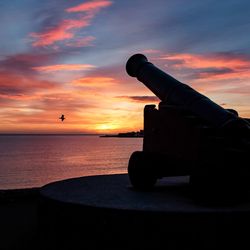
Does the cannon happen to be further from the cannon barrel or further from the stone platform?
the stone platform

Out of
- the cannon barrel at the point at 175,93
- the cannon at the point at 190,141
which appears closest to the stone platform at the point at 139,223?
the cannon at the point at 190,141

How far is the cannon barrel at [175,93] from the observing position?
6203mm

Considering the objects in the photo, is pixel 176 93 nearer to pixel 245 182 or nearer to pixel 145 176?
pixel 145 176

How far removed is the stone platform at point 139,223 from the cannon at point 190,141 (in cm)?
49

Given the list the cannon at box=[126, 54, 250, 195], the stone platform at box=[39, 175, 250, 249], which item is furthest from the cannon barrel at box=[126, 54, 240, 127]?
the stone platform at box=[39, 175, 250, 249]

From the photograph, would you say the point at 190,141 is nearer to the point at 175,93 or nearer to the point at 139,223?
the point at 175,93

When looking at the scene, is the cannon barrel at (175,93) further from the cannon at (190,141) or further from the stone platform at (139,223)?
the stone platform at (139,223)

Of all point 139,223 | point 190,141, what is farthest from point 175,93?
point 139,223

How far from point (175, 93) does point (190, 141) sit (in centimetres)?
129

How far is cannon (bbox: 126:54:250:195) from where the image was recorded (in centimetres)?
571

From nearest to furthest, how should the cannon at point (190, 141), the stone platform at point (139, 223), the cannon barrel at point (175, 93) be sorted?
the stone platform at point (139, 223)
the cannon at point (190, 141)
the cannon barrel at point (175, 93)

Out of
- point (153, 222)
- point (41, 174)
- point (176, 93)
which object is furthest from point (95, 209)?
point (41, 174)

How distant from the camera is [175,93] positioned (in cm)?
712

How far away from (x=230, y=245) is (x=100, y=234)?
172 centimetres
